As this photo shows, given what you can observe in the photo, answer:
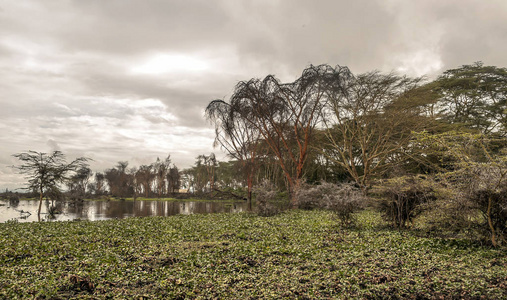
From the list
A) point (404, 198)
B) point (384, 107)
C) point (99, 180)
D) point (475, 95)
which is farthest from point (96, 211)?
point (99, 180)

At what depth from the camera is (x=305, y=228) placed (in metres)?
11.8

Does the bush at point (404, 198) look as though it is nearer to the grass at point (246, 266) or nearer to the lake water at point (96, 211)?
the grass at point (246, 266)

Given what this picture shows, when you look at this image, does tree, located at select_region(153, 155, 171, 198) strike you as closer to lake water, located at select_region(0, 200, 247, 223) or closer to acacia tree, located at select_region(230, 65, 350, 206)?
lake water, located at select_region(0, 200, 247, 223)

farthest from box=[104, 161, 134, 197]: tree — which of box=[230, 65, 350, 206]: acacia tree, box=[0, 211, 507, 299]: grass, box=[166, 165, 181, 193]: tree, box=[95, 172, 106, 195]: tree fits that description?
box=[0, 211, 507, 299]: grass

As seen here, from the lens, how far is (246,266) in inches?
252

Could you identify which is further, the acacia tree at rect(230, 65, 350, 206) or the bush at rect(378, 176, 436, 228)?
the acacia tree at rect(230, 65, 350, 206)

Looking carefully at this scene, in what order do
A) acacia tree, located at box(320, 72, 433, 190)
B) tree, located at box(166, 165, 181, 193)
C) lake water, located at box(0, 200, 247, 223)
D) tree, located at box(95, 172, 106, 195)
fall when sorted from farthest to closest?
tree, located at box(95, 172, 106, 195) < tree, located at box(166, 165, 181, 193) < acacia tree, located at box(320, 72, 433, 190) < lake water, located at box(0, 200, 247, 223)

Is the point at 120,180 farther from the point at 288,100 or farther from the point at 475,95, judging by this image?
the point at 475,95

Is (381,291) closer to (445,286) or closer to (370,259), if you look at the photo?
(445,286)

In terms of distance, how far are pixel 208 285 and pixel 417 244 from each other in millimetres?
6406

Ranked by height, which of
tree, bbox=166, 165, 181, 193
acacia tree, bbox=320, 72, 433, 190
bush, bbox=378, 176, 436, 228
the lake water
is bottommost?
the lake water

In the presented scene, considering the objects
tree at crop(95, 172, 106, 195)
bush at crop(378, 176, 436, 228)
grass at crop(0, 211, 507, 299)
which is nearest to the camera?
grass at crop(0, 211, 507, 299)

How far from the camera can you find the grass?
4.98 metres

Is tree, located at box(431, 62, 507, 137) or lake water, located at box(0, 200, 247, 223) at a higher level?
tree, located at box(431, 62, 507, 137)
